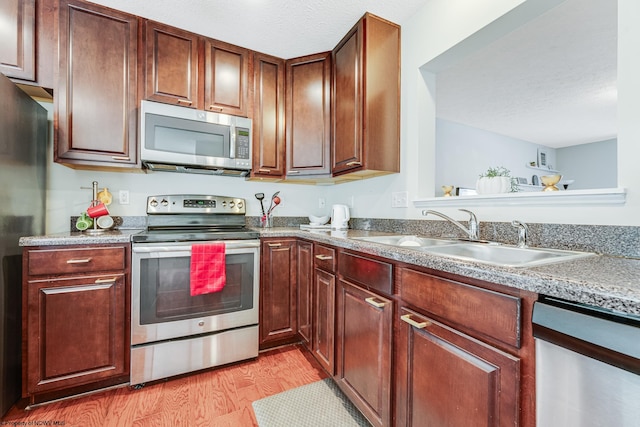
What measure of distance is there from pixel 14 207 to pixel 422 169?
7.86 ft

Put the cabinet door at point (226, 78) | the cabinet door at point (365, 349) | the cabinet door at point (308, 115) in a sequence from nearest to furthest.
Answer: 1. the cabinet door at point (365, 349)
2. the cabinet door at point (226, 78)
3. the cabinet door at point (308, 115)

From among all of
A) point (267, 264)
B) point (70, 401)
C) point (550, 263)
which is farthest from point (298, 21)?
point (70, 401)

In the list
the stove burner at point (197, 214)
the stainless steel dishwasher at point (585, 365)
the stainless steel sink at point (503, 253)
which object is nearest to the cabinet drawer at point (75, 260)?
the stove burner at point (197, 214)

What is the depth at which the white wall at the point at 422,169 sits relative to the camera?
3.08ft

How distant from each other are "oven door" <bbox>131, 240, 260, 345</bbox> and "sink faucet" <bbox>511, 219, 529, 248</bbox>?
149 centimetres

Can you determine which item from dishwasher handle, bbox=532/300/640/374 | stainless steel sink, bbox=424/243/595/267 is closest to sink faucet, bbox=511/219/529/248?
stainless steel sink, bbox=424/243/595/267

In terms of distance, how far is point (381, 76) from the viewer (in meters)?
1.86

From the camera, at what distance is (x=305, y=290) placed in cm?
192

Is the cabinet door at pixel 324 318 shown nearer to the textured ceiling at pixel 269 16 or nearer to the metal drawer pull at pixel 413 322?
the metal drawer pull at pixel 413 322

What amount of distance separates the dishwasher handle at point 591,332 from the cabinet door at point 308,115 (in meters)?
1.77

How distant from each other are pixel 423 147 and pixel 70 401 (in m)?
2.60

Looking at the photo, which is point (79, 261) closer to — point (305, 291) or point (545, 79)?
point (305, 291)

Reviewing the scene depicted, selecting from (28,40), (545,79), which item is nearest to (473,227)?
(545,79)

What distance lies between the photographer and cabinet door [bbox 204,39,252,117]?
2053 mm
